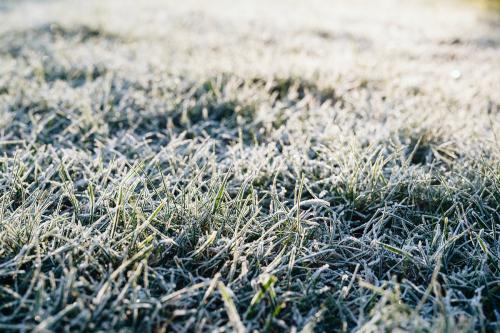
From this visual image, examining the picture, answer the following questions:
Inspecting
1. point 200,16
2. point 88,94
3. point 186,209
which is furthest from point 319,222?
point 200,16

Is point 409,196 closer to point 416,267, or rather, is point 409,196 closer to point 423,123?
point 416,267

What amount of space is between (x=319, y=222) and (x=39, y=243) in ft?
3.05

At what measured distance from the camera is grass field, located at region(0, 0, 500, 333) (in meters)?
1.13

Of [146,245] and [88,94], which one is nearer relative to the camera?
[146,245]

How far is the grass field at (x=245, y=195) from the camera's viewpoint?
113cm

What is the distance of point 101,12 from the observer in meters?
6.23

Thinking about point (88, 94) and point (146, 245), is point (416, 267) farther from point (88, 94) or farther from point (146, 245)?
point (88, 94)

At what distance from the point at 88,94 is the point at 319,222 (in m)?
1.74

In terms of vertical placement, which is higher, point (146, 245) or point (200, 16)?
point (200, 16)

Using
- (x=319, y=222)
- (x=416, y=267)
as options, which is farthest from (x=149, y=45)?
(x=416, y=267)

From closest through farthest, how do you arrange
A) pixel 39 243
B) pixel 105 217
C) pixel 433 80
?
pixel 39 243, pixel 105 217, pixel 433 80

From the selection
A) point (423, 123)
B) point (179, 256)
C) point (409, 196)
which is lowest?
point (179, 256)

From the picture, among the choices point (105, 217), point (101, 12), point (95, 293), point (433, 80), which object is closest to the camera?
point (95, 293)

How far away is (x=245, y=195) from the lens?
1678 mm
